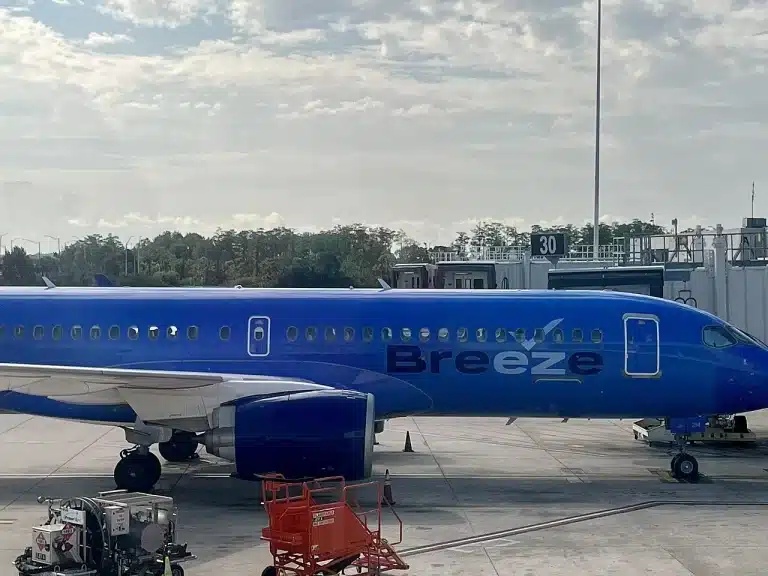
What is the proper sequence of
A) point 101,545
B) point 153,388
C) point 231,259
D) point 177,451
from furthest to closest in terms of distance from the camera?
1. point 231,259
2. point 177,451
3. point 153,388
4. point 101,545

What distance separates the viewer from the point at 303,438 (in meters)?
15.8

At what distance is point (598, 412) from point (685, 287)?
14.0 metres

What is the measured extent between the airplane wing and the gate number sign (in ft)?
66.7

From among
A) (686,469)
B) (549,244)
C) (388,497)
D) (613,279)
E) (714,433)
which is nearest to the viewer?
(388,497)

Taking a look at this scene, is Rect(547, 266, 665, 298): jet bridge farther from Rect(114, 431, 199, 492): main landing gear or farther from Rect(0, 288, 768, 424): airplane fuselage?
Rect(114, 431, 199, 492): main landing gear

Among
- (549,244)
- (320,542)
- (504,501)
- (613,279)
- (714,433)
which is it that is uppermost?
(549,244)

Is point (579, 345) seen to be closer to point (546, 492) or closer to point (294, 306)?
point (546, 492)

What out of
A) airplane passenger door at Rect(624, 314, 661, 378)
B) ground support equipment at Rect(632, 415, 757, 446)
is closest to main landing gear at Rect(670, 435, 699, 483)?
airplane passenger door at Rect(624, 314, 661, 378)

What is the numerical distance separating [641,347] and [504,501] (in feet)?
13.1

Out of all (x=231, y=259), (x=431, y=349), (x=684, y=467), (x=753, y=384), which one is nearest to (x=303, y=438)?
(x=431, y=349)

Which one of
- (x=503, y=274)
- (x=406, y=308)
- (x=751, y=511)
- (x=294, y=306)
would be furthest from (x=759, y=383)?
(x=503, y=274)

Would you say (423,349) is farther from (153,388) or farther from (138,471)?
(138,471)

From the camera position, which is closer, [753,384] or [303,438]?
[303,438]

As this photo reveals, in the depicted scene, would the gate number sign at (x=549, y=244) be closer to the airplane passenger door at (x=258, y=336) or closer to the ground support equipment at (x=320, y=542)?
the airplane passenger door at (x=258, y=336)
